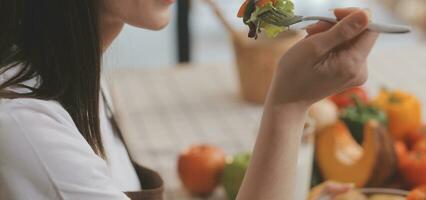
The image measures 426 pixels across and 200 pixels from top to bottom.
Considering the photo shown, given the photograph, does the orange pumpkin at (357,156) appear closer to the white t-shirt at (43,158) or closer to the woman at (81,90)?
the woman at (81,90)

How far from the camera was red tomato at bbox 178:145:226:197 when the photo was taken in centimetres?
119

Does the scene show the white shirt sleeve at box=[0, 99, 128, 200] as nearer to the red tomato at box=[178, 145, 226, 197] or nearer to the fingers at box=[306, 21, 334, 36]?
the fingers at box=[306, 21, 334, 36]

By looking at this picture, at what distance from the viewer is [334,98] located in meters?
1.38

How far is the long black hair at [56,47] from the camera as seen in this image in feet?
2.31

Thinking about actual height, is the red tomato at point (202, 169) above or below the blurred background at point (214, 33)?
above

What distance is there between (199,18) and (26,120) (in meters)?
3.76

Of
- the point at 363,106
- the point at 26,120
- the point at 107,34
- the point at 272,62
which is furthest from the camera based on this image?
the point at 272,62

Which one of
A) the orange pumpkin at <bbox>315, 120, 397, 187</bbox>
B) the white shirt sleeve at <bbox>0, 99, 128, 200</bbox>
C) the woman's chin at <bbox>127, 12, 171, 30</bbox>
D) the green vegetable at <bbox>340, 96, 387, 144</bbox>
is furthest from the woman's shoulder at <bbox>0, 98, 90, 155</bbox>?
the green vegetable at <bbox>340, 96, 387, 144</bbox>

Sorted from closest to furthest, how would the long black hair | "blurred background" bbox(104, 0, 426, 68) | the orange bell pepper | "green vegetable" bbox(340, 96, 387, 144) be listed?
the long black hair < the orange bell pepper < "green vegetable" bbox(340, 96, 387, 144) < "blurred background" bbox(104, 0, 426, 68)

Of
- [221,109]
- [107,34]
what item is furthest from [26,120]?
[221,109]

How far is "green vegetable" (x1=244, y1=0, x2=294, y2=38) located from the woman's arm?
3 cm

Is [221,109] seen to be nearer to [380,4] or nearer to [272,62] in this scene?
[272,62]

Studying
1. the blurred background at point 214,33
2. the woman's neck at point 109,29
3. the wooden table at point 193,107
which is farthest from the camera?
the blurred background at point 214,33

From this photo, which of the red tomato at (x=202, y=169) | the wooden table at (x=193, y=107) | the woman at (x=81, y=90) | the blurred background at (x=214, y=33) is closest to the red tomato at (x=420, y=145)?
the wooden table at (x=193, y=107)
